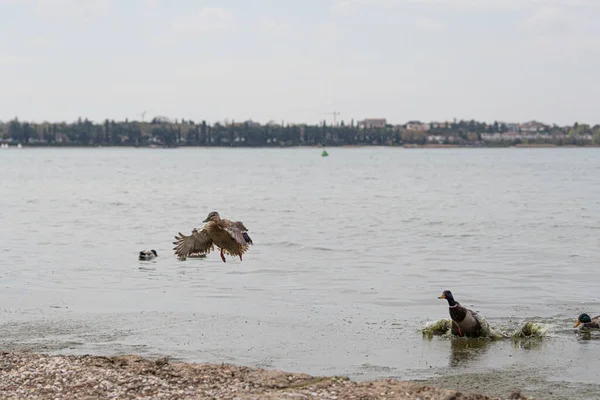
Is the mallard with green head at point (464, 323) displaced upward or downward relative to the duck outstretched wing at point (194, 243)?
downward

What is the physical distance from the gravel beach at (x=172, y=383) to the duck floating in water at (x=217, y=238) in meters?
3.16

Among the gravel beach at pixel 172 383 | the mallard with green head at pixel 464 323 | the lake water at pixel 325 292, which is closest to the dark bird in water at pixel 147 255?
the lake water at pixel 325 292

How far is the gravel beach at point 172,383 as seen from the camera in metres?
11.3

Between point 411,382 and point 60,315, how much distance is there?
8579 mm

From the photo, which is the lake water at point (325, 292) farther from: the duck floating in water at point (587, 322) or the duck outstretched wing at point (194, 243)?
the duck outstretched wing at point (194, 243)

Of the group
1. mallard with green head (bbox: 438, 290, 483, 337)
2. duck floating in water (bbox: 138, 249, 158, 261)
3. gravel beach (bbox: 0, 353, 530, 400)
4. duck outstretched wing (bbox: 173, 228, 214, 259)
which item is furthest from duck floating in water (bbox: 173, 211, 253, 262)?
duck floating in water (bbox: 138, 249, 158, 261)

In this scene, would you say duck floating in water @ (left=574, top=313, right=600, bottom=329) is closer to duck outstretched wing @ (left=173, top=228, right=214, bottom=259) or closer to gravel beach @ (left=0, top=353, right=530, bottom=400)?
gravel beach @ (left=0, top=353, right=530, bottom=400)

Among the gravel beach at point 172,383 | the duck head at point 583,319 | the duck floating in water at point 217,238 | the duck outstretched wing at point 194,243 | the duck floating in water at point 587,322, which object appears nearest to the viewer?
the gravel beach at point 172,383

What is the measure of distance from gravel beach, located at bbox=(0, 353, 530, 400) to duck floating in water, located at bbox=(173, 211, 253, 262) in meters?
3.16

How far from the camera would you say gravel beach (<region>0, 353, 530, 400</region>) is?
11273mm

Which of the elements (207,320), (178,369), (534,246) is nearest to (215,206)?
(534,246)

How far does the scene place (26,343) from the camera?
15.5 metres

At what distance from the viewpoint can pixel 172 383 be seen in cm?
1191

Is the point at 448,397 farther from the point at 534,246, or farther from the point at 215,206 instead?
the point at 215,206
